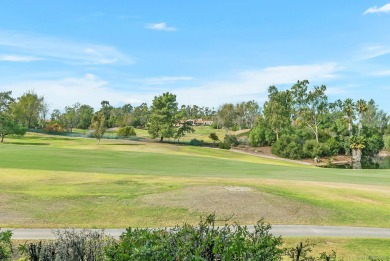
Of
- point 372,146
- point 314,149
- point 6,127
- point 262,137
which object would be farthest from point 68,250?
point 372,146

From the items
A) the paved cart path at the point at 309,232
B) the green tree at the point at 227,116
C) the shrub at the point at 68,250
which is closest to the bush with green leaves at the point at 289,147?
the green tree at the point at 227,116

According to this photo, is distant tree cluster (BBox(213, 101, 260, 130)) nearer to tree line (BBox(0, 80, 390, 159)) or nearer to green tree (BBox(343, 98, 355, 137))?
tree line (BBox(0, 80, 390, 159))

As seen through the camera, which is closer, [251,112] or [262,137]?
[262,137]

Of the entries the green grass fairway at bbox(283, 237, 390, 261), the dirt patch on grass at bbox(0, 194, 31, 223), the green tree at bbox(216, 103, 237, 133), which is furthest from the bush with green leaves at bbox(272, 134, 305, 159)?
the dirt patch on grass at bbox(0, 194, 31, 223)

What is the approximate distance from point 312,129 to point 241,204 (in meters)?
90.6

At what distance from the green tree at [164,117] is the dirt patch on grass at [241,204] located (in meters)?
78.3

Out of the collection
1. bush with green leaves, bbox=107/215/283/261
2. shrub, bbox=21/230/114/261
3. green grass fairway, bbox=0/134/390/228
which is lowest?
green grass fairway, bbox=0/134/390/228

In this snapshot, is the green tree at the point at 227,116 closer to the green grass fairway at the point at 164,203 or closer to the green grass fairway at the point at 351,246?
the green grass fairway at the point at 164,203

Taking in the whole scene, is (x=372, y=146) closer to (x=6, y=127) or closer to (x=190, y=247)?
(x=6, y=127)

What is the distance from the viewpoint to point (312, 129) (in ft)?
362

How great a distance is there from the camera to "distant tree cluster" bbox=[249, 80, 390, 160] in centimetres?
9812

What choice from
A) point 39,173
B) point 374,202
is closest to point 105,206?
point 39,173

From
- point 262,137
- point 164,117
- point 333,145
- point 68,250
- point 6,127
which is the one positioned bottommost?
point 68,250

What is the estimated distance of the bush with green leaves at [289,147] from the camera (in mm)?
97000
